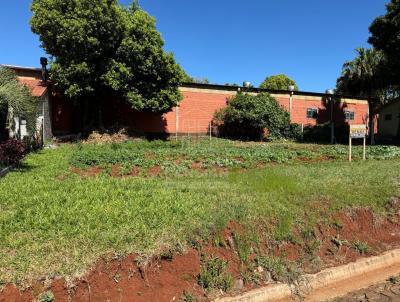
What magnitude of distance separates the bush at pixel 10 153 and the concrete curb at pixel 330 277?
344 inches

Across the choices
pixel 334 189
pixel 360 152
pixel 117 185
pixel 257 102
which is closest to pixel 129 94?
pixel 257 102

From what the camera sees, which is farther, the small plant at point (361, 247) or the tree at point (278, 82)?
the tree at point (278, 82)

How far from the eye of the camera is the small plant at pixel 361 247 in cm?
706

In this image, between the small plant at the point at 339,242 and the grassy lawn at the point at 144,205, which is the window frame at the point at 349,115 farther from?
the small plant at the point at 339,242

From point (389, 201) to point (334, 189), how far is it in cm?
115

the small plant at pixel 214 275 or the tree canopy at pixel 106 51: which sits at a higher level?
the tree canopy at pixel 106 51

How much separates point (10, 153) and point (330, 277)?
31.7ft

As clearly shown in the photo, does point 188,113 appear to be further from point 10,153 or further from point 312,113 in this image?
point 10,153

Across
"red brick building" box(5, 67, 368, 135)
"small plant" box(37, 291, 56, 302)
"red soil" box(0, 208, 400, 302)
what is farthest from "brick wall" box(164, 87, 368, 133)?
"small plant" box(37, 291, 56, 302)

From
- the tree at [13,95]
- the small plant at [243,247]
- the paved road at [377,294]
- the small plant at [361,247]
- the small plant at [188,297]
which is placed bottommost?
the paved road at [377,294]

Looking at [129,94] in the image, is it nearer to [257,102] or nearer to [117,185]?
[257,102]

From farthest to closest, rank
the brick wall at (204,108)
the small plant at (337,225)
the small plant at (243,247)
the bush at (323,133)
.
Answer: the bush at (323,133) → the brick wall at (204,108) → the small plant at (337,225) → the small plant at (243,247)

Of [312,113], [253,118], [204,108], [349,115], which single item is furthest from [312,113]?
[204,108]

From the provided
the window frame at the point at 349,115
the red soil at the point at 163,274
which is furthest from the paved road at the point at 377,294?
the window frame at the point at 349,115
